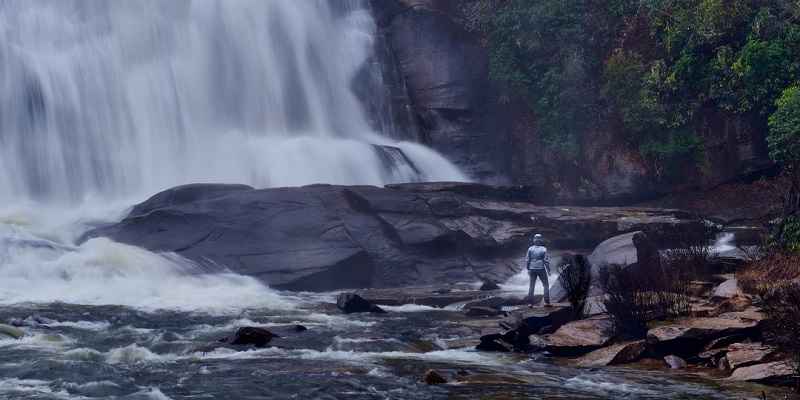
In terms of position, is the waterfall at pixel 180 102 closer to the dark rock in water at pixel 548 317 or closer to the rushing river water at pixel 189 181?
the rushing river water at pixel 189 181

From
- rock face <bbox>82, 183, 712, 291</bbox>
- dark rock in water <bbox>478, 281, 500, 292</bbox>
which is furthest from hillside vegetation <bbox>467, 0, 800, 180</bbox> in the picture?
dark rock in water <bbox>478, 281, 500, 292</bbox>

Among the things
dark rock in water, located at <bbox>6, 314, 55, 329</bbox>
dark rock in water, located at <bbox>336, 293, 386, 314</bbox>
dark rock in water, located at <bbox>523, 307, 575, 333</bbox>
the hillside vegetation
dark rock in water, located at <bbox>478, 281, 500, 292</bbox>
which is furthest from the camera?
the hillside vegetation

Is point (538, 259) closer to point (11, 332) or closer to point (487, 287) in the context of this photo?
point (487, 287)

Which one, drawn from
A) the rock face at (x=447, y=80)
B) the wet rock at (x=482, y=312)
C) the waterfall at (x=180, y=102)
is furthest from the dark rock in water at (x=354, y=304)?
the rock face at (x=447, y=80)

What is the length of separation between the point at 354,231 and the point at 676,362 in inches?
462

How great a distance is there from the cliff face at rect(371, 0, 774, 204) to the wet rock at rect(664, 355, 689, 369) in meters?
18.5

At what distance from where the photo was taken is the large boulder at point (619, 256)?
1638cm

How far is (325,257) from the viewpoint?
20.9 meters

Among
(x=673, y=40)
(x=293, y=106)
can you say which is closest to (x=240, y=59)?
(x=293, y=106)

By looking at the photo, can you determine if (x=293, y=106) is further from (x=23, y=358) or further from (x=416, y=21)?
(x=23, y=358)

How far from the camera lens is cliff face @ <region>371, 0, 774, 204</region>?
93.0ft

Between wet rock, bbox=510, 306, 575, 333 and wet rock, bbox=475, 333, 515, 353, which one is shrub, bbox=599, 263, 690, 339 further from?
wet rock, bbox=475, 333, 515, 353

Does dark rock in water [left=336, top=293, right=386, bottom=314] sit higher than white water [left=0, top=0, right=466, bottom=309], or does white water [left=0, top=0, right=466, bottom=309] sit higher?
white water [left=0, top=0, right=466, bottom=309]

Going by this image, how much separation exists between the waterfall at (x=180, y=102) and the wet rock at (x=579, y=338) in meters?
15.8
